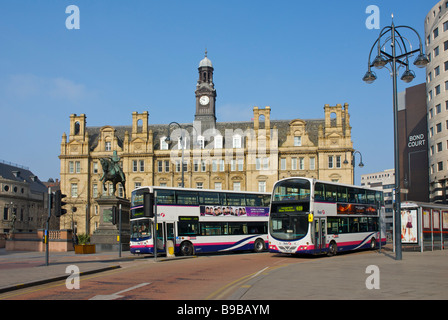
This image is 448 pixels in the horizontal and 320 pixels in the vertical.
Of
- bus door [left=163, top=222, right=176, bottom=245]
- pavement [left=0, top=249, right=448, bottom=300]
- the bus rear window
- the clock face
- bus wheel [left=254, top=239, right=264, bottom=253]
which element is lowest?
bus wheel [left=254, top=239, right=264, bottom=253]

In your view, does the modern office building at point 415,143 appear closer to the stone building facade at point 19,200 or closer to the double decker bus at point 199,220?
the double decker bus at point 199,220

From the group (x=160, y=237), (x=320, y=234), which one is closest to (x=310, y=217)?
(x=320, y=234)

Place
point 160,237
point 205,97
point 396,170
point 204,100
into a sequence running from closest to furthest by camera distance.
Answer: point 396,170 → point 160,237 → point 204,100 → point 205,97

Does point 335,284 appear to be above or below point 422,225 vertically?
below

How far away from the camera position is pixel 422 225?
106 ft

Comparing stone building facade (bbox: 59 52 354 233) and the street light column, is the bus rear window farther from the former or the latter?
stone building facade (bbox: 59 52 354 233)

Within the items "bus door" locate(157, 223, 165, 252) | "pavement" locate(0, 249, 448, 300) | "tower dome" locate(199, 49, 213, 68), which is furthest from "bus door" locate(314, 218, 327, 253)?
"tower dome" locate(199, 49, 213, 68)

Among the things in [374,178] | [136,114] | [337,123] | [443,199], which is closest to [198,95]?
[136,114]

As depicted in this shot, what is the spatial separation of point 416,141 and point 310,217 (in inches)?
2692

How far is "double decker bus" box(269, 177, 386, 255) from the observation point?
28.0 meters

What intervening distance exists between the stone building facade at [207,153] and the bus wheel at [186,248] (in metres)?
40.8

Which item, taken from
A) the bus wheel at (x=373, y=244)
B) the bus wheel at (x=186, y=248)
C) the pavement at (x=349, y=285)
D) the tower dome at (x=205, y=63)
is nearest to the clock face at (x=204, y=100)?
the tower dome at (x=205, y=63)

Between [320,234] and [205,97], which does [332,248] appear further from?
[205,97]

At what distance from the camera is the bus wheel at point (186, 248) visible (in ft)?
Result: 107
